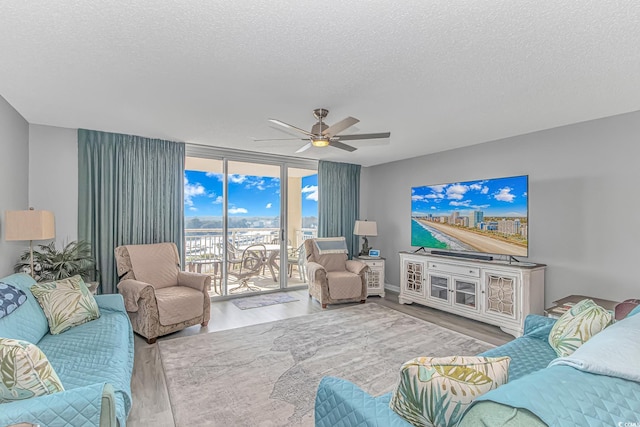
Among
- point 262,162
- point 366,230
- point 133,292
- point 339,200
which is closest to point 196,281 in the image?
point 133,292

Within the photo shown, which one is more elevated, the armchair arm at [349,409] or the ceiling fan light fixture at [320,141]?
the ceiling fan light fixture at [320,141]

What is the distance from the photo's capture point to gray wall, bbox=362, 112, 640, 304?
312 cm

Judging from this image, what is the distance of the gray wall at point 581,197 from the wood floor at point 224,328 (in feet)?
3.41

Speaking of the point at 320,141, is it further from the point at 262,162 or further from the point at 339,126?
the point at 262,162

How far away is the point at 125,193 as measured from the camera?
4.01 metres

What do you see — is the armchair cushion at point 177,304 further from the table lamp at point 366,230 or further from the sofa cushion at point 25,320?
the table lamp at point 366,230

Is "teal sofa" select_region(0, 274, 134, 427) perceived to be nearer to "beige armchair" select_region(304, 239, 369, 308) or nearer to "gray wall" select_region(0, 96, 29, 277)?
"gray wall" select_region(0, 96, 29, 277)

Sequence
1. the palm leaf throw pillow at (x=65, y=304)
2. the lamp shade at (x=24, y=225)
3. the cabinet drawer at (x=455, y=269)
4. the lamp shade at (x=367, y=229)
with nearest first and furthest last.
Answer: the palm leaf throw pillow at (x=65, y=304) → the lamp shade at (x=24, y=225) → the cabinet drawer at (x=455, y=269) → the lamp shade at (x=367, y=229)

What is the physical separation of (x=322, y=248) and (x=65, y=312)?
3.40 meters

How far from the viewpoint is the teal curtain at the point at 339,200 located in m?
5.75

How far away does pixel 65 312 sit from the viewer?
2322 mm

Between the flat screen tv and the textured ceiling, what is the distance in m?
0.87

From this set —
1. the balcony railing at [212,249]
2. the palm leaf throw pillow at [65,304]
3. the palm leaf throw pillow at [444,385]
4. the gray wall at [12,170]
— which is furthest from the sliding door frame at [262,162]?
the palm leaf throw pillow at [444,385]

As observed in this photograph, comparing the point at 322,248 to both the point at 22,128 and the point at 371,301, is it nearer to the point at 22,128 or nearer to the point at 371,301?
the point at 371,301
